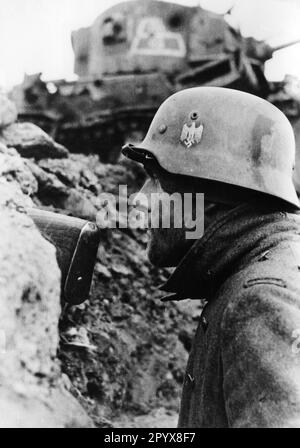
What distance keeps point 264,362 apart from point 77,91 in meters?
4.76

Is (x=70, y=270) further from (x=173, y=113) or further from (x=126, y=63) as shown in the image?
(x=126, y=63)

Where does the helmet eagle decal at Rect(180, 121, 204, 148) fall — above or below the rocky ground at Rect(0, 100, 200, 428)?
above

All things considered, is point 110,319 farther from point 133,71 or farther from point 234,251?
point 133,71

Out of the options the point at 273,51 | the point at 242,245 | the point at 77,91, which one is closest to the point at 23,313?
the point at 242,245

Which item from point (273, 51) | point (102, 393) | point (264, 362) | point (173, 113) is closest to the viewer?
point (264, 362)

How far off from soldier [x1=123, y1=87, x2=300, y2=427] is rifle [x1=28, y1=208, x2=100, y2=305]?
1.86 feet

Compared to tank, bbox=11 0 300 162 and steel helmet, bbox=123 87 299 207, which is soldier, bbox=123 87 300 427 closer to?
steel helmet, bbox=123 87 299 207

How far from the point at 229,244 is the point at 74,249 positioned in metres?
1.27

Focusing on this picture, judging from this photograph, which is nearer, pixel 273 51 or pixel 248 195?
pixel 248 195

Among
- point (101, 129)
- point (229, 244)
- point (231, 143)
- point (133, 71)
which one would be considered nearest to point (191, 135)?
point (231, 143)

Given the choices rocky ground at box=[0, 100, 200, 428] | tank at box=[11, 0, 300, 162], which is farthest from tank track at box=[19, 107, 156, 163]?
rocky ground at box=[0, 100, 200, 428]

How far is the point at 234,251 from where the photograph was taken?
1.83 meters

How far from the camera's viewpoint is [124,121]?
20.9 ft

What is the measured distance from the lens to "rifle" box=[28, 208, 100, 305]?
295cm
